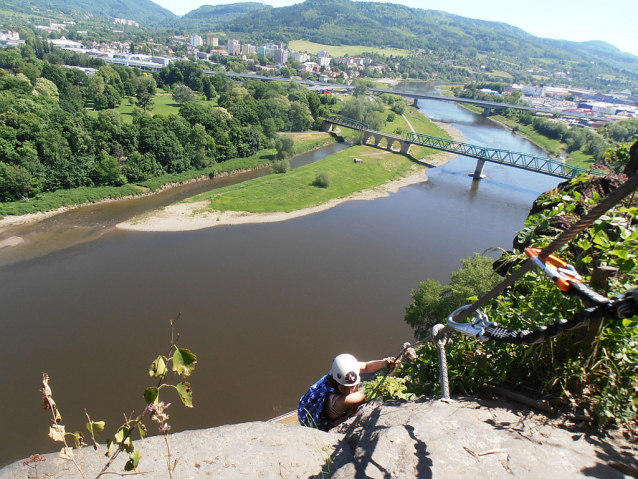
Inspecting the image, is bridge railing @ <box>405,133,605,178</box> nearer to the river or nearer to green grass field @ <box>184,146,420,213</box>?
green grass field @ <box>184,146,420,213</box>

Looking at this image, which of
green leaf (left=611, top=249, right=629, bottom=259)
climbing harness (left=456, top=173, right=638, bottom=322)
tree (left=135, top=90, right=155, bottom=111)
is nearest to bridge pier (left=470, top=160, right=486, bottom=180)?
green leaf (left=611, top=249, right=629, bottom=259)

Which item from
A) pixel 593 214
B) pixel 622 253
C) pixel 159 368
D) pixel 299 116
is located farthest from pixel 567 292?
pixel 299 116

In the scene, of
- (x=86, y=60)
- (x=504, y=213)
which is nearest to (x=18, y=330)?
(x=504, y=213)

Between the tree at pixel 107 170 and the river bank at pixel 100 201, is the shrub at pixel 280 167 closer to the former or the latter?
the river bank at pixel 100 201

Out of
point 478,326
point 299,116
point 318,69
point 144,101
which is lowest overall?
point 144,101

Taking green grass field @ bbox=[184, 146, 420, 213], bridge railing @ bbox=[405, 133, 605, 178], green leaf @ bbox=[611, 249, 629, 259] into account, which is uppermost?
green leaf @ bbox=[611, 249, 629, 259]

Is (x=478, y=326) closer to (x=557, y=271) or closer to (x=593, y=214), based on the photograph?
A: (x=557, y=271)
